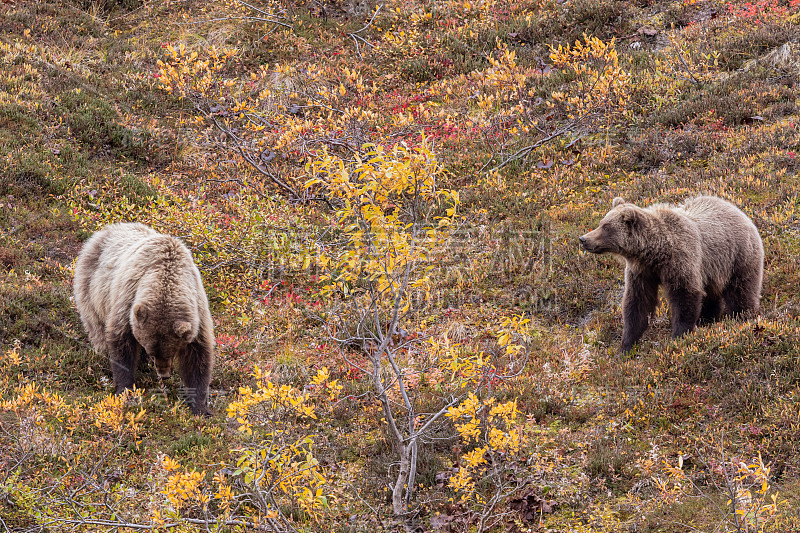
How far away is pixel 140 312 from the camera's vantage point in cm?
753

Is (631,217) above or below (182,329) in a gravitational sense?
above

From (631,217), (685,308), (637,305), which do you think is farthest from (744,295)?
(631,217)

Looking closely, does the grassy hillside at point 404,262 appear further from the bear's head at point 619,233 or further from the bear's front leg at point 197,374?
the bear's head at point 619,233

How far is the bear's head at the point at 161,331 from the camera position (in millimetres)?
7551

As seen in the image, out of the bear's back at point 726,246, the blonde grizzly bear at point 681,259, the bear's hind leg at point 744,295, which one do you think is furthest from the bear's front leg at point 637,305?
the bear's hind leg at point 744,295

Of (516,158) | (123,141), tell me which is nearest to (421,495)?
(516,158)

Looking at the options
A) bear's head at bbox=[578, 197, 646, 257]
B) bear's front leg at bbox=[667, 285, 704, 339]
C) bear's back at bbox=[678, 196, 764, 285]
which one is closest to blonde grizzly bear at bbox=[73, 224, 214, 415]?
bear's head at bbox=[578, 197, 646, 257]

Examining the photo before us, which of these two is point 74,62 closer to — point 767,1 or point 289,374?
point 289,374

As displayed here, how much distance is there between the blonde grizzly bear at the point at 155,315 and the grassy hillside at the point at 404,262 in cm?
39

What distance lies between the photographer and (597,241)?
870 cm

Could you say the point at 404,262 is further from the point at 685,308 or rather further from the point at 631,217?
the point at 685,308

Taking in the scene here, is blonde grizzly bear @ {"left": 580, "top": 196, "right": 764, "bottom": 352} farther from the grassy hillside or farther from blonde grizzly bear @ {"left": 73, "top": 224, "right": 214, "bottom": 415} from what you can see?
A: blonde grizzly bear @ {"left": 73, "top": 224, "right": 214, "bottom": 415}

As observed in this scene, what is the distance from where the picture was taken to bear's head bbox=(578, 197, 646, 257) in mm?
8461

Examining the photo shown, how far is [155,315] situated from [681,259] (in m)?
6.50
